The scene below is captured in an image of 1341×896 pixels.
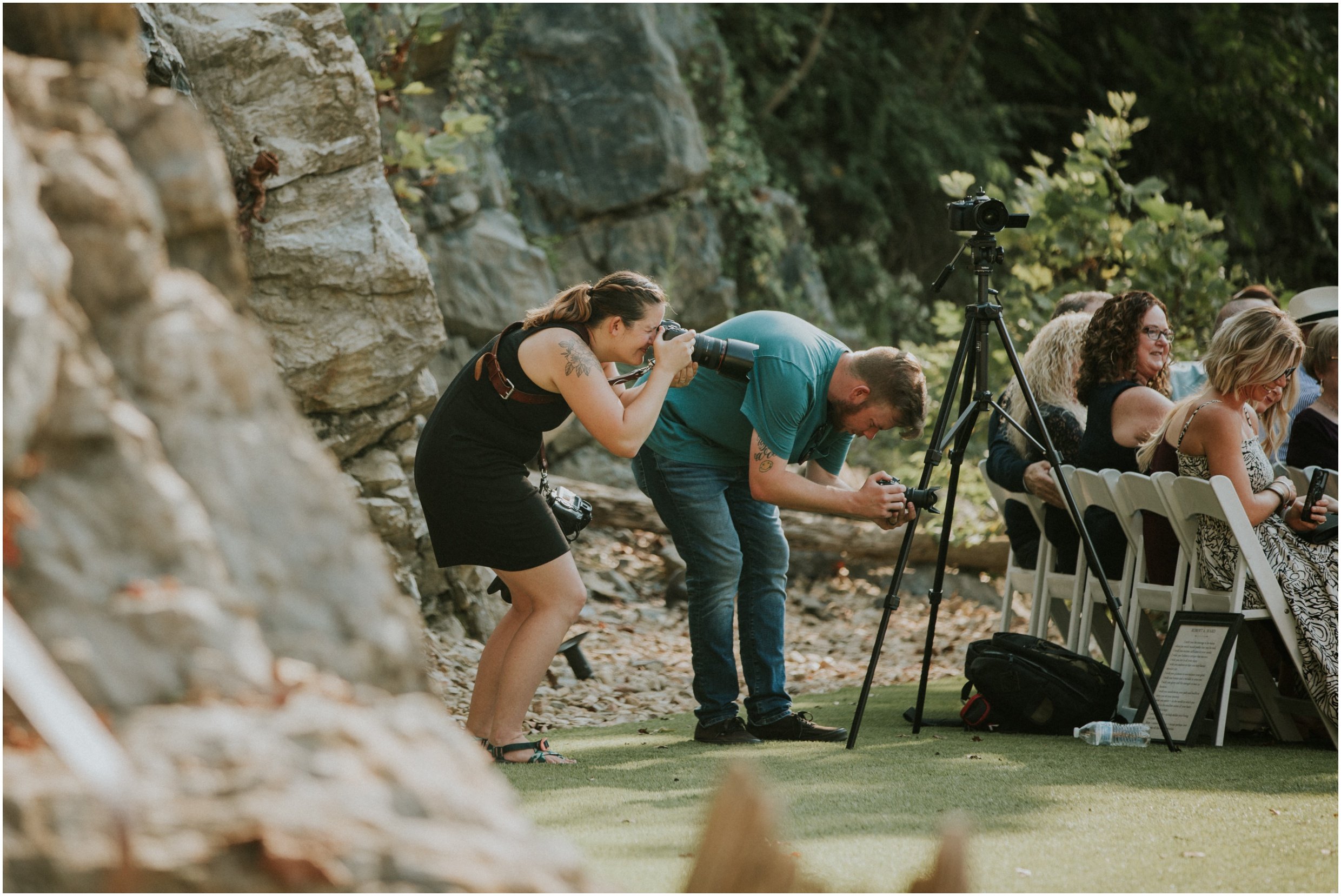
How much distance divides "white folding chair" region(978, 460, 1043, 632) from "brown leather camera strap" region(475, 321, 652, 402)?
7.60 feet

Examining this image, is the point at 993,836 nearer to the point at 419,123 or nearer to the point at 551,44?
the point at 419,123

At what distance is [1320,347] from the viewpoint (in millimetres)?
4969

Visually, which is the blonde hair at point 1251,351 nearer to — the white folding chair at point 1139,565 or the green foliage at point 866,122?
the white folding chair at point 1139,565

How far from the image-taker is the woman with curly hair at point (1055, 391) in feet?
16.5

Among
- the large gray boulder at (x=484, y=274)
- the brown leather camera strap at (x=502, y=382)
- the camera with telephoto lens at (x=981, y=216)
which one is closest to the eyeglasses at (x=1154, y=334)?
the camera with telephoto lens at (x=981, y=216)

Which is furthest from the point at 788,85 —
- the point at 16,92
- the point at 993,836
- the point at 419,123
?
the point at 16,92

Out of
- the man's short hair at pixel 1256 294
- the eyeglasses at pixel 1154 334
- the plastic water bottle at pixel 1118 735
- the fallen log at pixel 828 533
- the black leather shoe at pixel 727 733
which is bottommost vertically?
the fallen log at pixel 828 533

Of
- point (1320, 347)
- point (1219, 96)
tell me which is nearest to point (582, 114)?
point (1219, 96)

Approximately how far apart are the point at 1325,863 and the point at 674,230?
830 centimetres

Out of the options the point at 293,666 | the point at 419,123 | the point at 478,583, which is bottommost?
the point at 478,583

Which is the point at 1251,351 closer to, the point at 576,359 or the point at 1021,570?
the point at 1021,570

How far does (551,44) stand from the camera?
32.5 ft

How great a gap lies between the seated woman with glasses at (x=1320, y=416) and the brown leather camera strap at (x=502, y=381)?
3073 millimetres

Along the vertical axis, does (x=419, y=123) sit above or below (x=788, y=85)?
below
